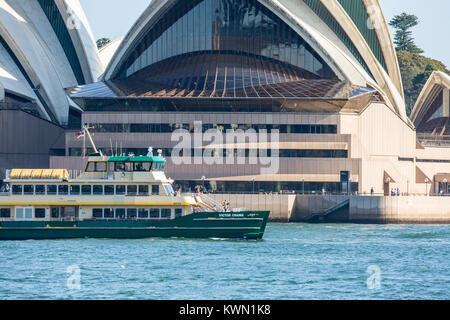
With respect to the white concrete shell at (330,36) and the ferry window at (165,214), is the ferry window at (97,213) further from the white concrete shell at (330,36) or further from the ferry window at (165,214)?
the white concrete shell at (330,36)

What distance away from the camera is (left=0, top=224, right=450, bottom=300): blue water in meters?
46.5

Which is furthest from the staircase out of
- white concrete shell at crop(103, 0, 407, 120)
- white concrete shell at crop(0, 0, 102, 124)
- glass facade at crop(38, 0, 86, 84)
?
glass facade at crop(38, 0, 86, 84)

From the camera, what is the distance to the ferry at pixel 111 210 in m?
67.0

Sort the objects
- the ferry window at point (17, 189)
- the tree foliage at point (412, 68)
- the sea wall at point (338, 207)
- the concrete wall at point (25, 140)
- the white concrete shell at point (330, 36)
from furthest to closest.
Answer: the tree foliage at point (412, 68)
the white concrete shell at point (330, 36)
the concrete wall at point (25, 140)
the sea wall at point (338, 207)
the ferry window at point (17, 189)

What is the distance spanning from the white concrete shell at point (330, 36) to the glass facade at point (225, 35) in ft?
5.31

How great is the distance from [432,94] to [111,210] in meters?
62.3

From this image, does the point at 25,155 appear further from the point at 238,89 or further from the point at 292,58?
the point at 292,58

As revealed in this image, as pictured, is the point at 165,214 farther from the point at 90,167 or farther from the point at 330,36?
the point at 330,36

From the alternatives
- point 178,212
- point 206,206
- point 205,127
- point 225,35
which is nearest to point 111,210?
point 178,212

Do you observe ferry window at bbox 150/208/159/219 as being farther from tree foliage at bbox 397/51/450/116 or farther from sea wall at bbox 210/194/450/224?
tree foliage at bbox 397/51/450/116

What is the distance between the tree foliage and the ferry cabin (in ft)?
301

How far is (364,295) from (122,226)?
81.2 ft

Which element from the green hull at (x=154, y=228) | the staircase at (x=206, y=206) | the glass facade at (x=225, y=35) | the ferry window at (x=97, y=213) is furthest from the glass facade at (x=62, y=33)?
the green hull at (x=154, y=228)

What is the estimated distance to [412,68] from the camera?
539ft
